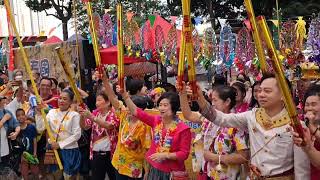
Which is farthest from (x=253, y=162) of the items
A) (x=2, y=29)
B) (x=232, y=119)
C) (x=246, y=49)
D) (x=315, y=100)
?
(x=2, y=29)

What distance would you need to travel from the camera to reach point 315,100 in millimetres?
2963

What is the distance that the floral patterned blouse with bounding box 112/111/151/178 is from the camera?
482 centimetres

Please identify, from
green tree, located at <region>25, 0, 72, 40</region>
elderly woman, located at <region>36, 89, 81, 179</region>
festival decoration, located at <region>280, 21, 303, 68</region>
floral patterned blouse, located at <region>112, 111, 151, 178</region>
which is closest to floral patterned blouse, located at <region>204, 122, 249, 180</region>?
floral patterned blouse, located at <region>112, 111, 151, 178</region>

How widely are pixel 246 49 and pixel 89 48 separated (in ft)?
8.72

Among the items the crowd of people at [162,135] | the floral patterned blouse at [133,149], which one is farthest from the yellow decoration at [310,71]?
the floral patterned blouse at [133,149]

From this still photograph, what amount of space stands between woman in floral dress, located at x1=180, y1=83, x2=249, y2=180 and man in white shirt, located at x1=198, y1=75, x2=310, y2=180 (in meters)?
0.32

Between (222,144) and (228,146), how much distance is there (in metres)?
0.05

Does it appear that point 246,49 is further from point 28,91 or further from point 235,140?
point 235,140

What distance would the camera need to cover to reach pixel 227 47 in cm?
855

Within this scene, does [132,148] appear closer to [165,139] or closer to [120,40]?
[165,139]

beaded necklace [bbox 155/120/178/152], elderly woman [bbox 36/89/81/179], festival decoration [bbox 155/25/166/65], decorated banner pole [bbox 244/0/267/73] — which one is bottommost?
elderly woman [bbox 36/89/81/179]

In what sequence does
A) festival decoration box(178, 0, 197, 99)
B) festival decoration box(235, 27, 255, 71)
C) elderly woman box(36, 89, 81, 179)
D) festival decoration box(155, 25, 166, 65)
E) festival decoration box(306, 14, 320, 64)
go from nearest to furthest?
festival decoration box(178, 0, 197, 99)
elderly woman box(36, 89, 81, 179)
festival decoration box(306, 14, 320, 64)
festival decoration box(235, 27, 255, 71)
festival decoration box(155, 25, 166, 65)

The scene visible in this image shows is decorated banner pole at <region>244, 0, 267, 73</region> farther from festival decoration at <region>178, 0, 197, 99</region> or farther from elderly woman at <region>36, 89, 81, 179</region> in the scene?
elderly woman at <region>36, 89, 81, 179</region>

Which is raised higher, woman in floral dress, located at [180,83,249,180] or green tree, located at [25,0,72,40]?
green tree, located at [25,0,72,40]
